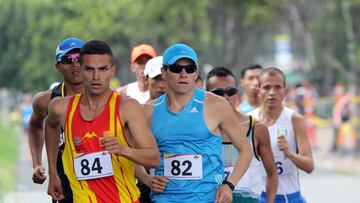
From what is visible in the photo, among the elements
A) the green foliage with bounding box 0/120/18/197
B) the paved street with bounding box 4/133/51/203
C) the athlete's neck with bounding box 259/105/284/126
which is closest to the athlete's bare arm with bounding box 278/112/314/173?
the athlete's neck with bounding box 259/105/284/126

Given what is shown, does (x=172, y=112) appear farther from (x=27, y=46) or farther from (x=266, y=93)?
(x=27, y=46)

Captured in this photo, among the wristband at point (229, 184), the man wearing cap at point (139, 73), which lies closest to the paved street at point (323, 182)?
the man wearing cap at point (139, 73)

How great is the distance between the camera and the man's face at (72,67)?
8.13m

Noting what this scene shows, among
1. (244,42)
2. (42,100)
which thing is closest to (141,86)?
(42,100)

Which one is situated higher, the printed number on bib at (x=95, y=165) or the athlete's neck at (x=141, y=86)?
the athlete's neck at (x=141, y=86)

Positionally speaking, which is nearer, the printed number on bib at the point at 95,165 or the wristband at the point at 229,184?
the printed number on bib at the point at 95,165

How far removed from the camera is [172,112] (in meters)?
7.17

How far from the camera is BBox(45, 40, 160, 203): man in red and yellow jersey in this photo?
6855 millimetres

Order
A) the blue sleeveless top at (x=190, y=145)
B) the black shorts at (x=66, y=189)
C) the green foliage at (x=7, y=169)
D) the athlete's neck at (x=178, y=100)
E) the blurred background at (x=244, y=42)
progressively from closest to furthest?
the blue sleeveless top at (x=190, y=145), the athlete's neck at (x=178, y=100), the black shorts at (x=66, y=189), the green foliage at (x=7, y=169), the blurred background at (x=244, y=42)

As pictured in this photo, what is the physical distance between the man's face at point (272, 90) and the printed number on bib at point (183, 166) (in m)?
2.74

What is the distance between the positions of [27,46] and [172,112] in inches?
2640

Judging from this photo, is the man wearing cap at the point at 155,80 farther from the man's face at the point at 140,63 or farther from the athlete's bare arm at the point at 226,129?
the athlete's bare arm at the point at 226,129

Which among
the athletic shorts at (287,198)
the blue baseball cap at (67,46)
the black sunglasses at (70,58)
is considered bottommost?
the athletic shorts at (287,198)

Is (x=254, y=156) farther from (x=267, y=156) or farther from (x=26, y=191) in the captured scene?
(x=26, y=191)
